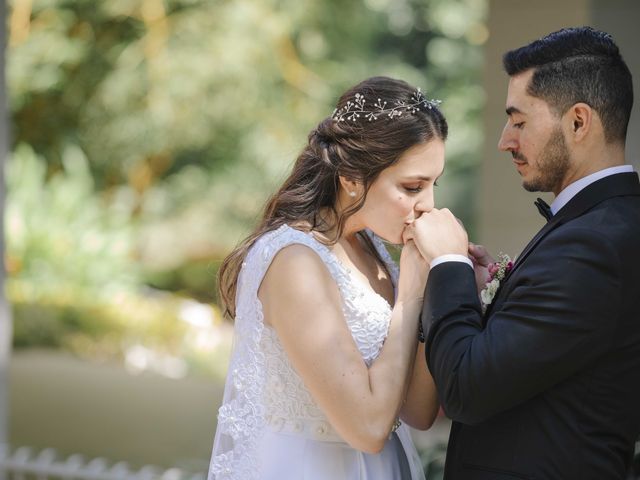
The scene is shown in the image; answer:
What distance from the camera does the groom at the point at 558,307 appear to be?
206 cm

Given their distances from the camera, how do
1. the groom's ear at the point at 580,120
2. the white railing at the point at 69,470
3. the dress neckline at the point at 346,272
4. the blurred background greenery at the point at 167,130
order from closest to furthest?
the groom's ear at the point at 580,120 < the dress neckline at the point at 346,272 < the white railing at the point at 69,470 < the blurred background greenery at the point at 167,130

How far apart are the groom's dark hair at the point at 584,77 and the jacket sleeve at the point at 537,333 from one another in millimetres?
304

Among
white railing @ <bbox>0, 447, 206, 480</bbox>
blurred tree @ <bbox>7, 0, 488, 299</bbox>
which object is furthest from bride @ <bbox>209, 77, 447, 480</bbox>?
blurred tree @ <bbox>7, 0, 488, 299</bbox>

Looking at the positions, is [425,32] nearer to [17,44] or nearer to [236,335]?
[17,44]

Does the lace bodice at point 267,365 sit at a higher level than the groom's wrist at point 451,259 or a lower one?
lower

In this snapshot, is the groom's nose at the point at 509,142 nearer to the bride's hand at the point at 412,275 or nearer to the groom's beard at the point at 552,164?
the groom's beard at the point at 552,164

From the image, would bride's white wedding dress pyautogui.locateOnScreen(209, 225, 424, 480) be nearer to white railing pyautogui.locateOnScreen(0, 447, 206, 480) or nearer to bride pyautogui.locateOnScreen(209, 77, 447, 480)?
bride pyautogui.locateOnScreen(209, 77, 447, 480)

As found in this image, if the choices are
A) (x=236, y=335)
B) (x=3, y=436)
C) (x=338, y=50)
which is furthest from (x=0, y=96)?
(x=338, y=50)

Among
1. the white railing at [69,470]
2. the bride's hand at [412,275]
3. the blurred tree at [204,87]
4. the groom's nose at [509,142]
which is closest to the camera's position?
the groom's nose at [509,142]

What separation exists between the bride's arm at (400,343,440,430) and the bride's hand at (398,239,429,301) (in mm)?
138

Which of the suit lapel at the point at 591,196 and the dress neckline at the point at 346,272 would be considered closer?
the suit lapel at the point at 591,196

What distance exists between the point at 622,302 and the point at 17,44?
46.4 ft

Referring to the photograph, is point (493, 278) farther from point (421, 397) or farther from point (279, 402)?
point (279, 402)

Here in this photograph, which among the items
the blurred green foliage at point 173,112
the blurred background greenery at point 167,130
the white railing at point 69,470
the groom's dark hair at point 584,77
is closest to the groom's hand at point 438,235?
the groom's dark hair at point 584,77
